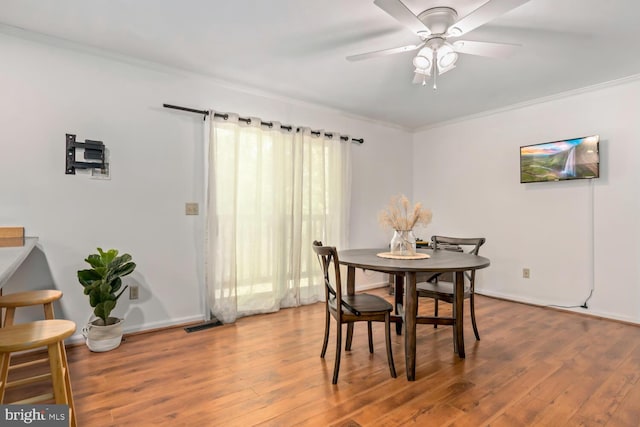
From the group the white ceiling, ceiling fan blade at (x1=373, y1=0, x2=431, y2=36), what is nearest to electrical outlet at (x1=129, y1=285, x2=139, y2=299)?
the white ceiling

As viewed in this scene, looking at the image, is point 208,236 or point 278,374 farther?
point 208,236

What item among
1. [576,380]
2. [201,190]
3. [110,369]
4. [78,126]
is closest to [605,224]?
[576,380]

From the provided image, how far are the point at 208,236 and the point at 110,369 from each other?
51.7 inches

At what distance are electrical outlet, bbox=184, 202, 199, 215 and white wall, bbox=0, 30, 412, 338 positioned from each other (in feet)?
0.15

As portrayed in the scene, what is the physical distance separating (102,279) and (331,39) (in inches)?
96.7

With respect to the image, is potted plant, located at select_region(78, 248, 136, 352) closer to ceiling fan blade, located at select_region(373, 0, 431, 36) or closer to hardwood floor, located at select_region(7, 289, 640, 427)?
hardwood floor, located at select_region(7, 289, 640, 427)

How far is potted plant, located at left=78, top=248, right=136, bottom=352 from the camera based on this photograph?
8.07 feet

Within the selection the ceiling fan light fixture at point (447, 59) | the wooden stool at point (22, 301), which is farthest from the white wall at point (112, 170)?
the ceiling fan light fixture at point (447, 59)

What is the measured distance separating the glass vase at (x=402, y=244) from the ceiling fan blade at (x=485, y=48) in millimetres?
1320

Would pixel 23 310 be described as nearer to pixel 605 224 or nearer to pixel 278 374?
pixel 278 374

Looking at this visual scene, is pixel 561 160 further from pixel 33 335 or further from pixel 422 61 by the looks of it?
pixel 33 335

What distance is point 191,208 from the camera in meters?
3.23

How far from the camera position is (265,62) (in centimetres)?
297

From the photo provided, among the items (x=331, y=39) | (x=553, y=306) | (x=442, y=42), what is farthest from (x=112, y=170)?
(x=553, y=306)
